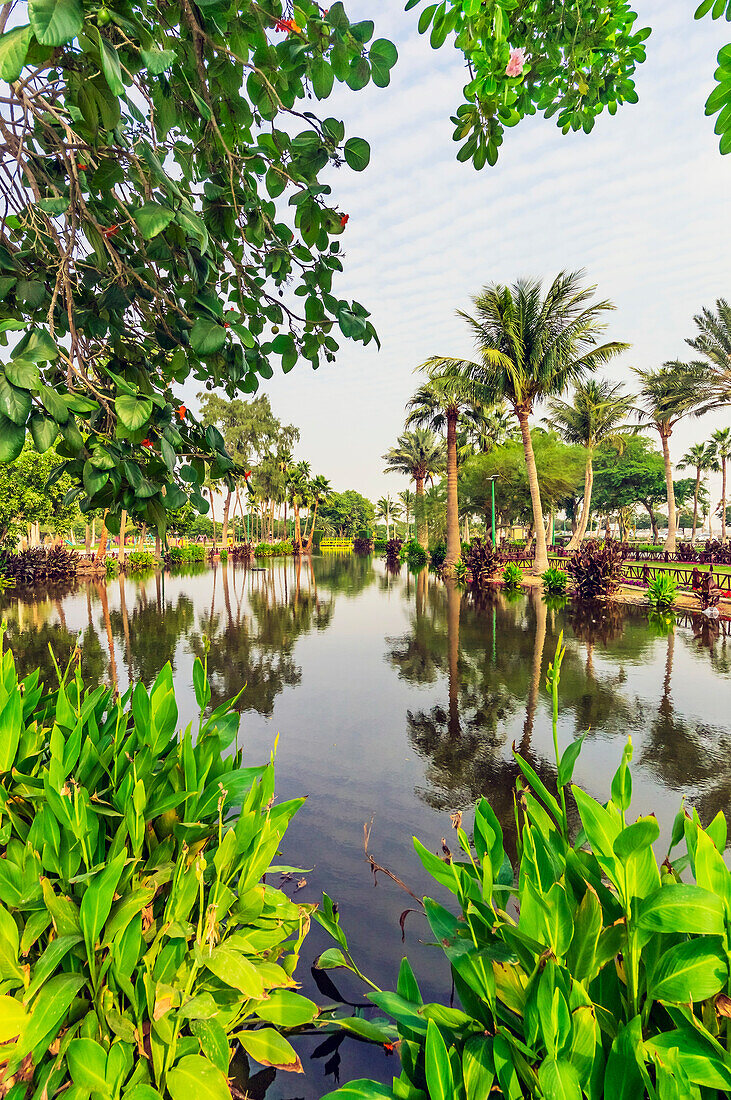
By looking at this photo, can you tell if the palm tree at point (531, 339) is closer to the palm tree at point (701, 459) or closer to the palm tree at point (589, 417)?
the palm tree at point (589, 417)

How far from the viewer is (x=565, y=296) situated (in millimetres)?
21922

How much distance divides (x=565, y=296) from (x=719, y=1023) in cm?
2569

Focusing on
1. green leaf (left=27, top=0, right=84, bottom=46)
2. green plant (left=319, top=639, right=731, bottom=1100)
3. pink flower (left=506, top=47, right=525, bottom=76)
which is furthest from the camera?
pink flower (left=506, top=47, right=525, bottom=76)

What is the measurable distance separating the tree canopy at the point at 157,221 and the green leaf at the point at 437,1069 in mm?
1588

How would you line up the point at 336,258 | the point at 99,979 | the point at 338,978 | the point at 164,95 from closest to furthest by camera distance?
the point at 99,979 < the point at 164,95 < the point at 336,258 < the point at 338,978

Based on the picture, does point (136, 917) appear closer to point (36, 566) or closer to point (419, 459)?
point (36, 566)

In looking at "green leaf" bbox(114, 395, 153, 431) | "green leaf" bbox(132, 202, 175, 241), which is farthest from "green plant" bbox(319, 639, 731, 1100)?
"green leaf" bbox(132, 202, 175, 241)

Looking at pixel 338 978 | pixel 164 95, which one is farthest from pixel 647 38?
pixel 338 978

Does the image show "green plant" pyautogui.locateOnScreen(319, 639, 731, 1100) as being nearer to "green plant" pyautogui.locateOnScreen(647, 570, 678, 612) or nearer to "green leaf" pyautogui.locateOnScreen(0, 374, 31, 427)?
"green leaf" pyautogui.locateOnScreen(0, 374, 31, 427)

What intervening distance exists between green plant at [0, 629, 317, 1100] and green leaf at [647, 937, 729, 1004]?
1102 mm

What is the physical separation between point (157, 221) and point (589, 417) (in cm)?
3905

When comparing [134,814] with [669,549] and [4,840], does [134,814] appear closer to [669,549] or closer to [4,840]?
[4,840]

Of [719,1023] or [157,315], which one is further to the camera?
[157,315]

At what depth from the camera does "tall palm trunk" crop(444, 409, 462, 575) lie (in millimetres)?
28438
